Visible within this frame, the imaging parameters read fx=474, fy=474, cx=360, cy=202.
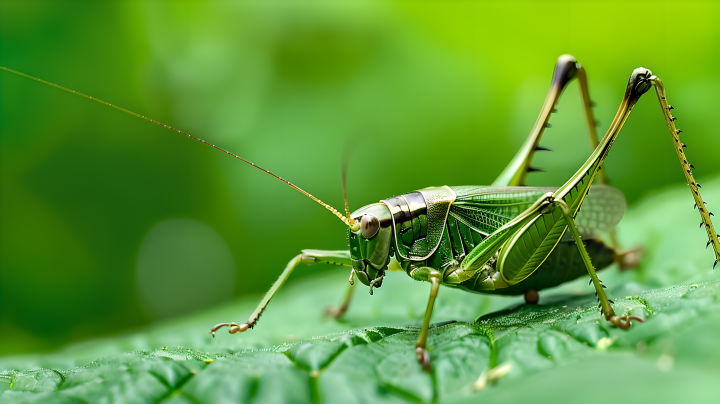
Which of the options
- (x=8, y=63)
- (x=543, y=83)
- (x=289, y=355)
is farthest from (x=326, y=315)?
(x=8, y=63)

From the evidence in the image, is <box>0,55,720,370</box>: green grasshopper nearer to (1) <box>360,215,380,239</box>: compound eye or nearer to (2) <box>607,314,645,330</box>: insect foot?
(1) <box>360,215,380,239</box>: compound eye

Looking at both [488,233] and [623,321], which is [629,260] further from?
[623,321]

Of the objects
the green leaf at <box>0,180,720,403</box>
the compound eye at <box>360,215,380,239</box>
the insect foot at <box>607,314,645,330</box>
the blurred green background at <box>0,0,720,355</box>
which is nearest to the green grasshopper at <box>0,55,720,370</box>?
the compound eye at <box>360,215,380,239</box>

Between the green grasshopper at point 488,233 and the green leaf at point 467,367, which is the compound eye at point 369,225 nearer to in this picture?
the green grasshopper at point 488,233

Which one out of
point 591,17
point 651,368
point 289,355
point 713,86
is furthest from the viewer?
point 591,17

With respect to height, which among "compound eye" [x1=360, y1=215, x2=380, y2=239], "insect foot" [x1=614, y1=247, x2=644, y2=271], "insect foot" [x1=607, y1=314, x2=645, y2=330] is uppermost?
"compound eye" [x1=360, y1=215, x2=380, y2=239]

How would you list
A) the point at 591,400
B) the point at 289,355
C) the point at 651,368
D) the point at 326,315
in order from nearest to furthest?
the point at 591,400 < the point at 651,368 < the point at 289,355 < the point at 326,315

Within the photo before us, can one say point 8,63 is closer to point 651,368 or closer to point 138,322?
point 138,322
